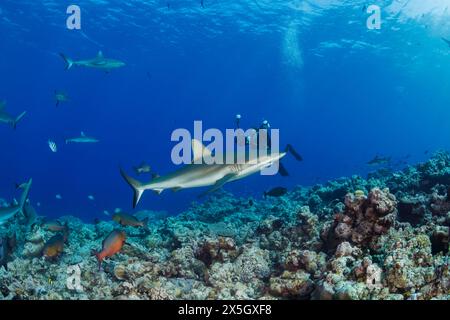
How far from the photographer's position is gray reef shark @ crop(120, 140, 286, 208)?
5.45 meters

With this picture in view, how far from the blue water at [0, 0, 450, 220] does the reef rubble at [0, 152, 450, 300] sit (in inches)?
262

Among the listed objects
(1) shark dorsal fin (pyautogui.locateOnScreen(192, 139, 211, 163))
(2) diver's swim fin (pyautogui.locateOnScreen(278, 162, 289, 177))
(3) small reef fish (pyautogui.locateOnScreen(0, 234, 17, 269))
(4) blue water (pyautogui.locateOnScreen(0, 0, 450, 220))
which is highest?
(1) shark dorsal fin (pyautogui.locateOnScreen(192, 139, 211, 163))

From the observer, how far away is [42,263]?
7352 millimetres

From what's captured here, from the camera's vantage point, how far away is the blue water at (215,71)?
40750mm

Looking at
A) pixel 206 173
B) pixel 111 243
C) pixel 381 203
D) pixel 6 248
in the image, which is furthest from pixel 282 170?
pixel 6 248

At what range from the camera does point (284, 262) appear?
6.04 meters

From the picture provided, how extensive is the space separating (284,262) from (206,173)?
1.86 m

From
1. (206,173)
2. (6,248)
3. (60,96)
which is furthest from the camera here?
(60,96)

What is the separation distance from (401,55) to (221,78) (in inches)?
1372

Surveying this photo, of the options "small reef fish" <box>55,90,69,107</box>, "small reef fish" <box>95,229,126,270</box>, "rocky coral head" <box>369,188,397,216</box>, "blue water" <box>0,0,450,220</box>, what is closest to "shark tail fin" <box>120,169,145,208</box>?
"small reef fish" <box>95,229,126,270</box>

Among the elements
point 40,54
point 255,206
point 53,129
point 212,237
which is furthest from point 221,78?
point 53,129

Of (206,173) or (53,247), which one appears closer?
(206,173)

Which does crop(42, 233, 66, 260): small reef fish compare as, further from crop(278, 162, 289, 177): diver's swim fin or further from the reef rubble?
crop(278, 162, 289, 177): diver's swim fin

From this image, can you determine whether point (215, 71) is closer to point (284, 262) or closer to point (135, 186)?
point (135, 186)
